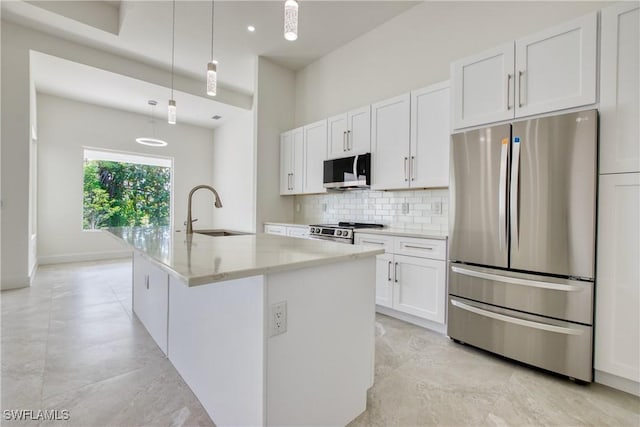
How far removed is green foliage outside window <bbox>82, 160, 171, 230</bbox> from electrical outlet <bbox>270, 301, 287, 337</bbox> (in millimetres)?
6316

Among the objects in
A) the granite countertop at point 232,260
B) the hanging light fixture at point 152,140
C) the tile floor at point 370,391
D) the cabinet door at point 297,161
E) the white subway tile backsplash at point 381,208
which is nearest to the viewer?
the granite countertop at point 232,260

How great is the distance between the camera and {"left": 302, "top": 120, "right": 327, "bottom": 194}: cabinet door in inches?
158

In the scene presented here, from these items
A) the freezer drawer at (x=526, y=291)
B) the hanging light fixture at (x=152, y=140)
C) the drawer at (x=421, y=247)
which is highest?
the hanging light fixture at (x=152, y=140)

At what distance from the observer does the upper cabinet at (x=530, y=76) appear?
1.84m

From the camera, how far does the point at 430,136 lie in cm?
284

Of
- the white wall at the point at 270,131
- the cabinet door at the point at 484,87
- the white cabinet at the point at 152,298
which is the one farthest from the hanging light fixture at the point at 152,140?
the cabinet door at the point at 484,87

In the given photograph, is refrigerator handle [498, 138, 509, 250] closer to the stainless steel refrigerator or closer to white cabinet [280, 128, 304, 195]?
the stainless steel refrigerator

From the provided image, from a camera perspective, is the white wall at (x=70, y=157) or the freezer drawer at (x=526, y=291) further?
the white wall at (x=70, y=157)

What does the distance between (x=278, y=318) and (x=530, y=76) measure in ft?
7.74

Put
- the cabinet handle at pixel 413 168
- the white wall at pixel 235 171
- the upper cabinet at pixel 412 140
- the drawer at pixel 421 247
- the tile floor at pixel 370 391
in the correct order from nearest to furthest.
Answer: the tile floor at pixel 370 391 → the drawer at pixel 421 247 → the upper cabinet at pixel 412 140 → the cabinet handle at pixel 413 168 → the white wall at pixel 235 171

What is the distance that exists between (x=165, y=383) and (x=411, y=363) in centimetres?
162

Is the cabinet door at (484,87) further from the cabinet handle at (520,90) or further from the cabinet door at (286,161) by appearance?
the cabinet door at (286,161)

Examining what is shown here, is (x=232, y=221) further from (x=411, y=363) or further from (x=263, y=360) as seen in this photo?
(x=263, y=360)

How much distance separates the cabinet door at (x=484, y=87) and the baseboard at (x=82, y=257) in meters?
6.63
